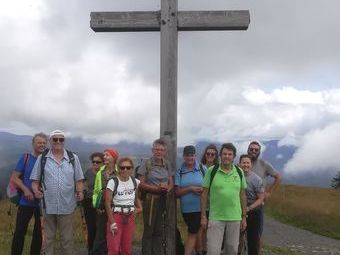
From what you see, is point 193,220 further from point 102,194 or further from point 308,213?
point 308,213

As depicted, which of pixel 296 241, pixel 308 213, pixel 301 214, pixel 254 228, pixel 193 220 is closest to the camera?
pixel 193 220

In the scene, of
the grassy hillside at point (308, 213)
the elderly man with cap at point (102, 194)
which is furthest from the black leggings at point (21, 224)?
the grassy hillside at point (308, 213)

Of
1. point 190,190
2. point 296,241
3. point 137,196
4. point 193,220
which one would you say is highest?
point 190,190

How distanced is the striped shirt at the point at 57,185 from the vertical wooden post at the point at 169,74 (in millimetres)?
1676

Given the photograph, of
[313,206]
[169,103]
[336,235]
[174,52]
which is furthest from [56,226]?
[313,206]

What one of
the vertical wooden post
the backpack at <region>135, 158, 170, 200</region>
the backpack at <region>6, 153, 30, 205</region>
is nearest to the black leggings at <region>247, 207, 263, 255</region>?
the vertical wooden post

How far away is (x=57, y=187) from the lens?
Result: 305 inches

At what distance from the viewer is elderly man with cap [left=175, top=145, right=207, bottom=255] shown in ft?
28.3

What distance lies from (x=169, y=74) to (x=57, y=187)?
251 centimetres

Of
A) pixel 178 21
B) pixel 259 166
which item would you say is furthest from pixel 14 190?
pixel 259 166

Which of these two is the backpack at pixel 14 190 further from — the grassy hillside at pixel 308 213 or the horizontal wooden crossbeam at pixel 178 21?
the grassy hillside at pixel 308 213

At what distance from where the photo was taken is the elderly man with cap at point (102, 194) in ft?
27.3

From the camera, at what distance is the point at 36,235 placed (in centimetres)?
885

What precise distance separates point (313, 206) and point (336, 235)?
8.22 metres
